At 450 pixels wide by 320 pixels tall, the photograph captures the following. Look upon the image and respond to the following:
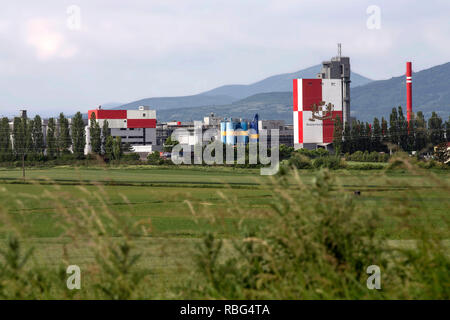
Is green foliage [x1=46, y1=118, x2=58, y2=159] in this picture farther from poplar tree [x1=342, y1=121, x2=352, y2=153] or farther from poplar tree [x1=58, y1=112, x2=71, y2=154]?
poplar tree [x1=342, y1=121, x2=352, y2=153]

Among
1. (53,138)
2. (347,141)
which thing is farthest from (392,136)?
(53,138)

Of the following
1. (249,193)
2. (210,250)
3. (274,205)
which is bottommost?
(249,193)

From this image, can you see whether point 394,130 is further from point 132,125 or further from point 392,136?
point 132,125

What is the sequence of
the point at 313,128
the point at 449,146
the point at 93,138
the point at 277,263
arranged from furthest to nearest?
the point at 313,128 < the point at 93,138 < the point at 449,146 < the point at 277,263

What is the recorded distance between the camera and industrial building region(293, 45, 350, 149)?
114312 millimetres

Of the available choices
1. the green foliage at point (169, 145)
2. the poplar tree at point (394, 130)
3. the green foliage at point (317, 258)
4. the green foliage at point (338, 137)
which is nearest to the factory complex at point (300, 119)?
the green foliage at point (169, 145)

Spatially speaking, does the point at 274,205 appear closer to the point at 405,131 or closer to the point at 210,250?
the point at 210,250

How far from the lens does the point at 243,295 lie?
4.32 metres

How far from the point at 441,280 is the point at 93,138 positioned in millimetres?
98699

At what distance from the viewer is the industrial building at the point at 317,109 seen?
375 ft

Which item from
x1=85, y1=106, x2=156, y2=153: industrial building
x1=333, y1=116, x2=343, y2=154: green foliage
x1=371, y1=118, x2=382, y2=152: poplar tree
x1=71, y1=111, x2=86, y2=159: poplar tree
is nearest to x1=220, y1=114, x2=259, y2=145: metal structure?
x1=85, y1=106, x2=156, y2=153: industrial building

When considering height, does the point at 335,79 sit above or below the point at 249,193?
above
